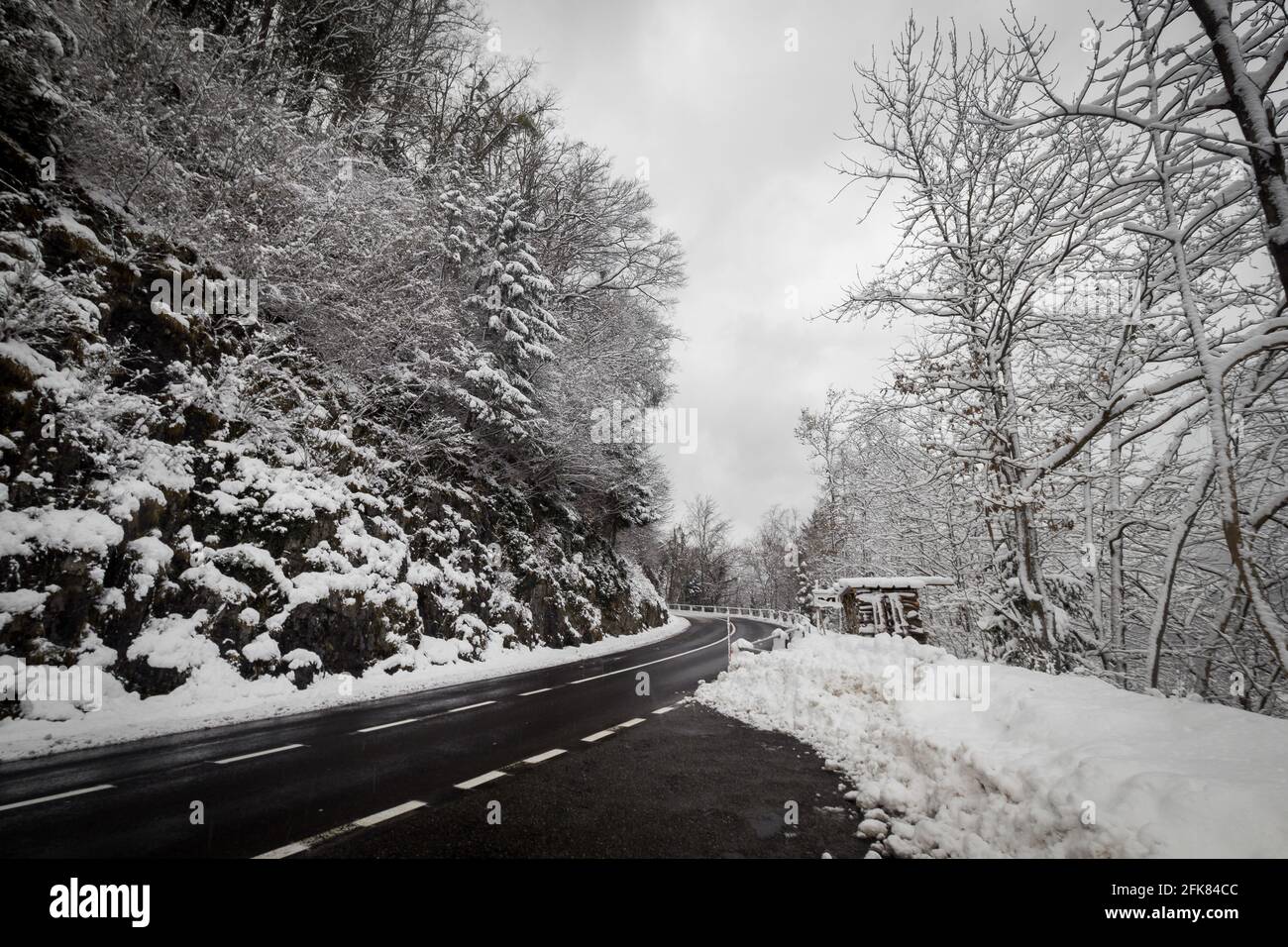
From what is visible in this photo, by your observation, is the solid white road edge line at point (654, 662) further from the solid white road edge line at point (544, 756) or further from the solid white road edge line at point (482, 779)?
the solid white road edge line at point (482, 779)

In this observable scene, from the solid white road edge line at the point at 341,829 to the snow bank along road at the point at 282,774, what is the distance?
0.01m

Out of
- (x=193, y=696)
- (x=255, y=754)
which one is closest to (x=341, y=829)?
(x=255, y=754)

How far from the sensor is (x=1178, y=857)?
101 inches

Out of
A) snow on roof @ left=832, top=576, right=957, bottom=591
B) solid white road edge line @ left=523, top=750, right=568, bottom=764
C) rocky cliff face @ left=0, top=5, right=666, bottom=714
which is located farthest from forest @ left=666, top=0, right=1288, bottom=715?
rocky cliff face @ left=0, top=5, right=666, bottom=714

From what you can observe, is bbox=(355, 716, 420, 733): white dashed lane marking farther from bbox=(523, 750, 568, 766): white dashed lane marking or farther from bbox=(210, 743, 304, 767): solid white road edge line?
bbox=(523, 750, 568, 766): white dashed lane marking

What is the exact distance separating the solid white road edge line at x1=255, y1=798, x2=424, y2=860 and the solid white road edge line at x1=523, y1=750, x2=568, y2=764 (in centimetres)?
158

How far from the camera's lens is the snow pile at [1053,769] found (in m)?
2.64

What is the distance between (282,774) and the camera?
5.06 meters

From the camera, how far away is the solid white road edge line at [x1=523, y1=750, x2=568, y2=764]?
229 inches

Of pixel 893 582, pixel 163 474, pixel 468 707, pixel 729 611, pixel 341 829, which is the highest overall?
pixel 163 474

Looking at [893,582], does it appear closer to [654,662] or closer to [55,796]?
[654,662]

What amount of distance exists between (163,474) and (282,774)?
6384 millimetres
